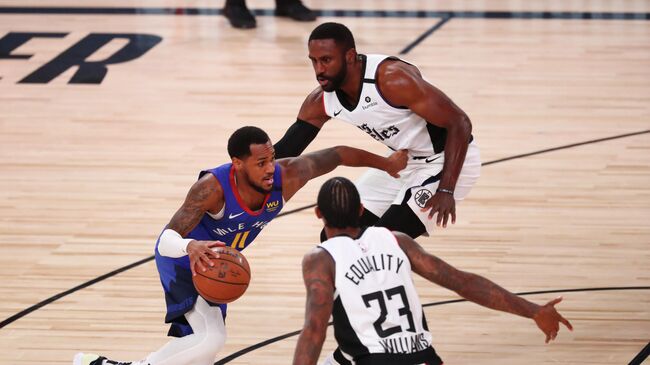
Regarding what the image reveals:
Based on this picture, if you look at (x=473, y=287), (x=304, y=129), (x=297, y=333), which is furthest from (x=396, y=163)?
(x=473, y=287)

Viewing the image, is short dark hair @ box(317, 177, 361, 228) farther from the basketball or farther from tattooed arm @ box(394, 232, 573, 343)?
the basketball

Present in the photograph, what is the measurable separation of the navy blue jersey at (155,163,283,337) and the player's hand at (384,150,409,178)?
66 centimetres

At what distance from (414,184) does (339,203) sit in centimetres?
189

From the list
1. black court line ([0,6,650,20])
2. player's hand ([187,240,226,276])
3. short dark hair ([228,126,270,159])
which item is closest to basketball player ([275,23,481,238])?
short dark hair ([228,126,270,159])

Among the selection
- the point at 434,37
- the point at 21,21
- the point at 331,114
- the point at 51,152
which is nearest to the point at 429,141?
the point at 331,114

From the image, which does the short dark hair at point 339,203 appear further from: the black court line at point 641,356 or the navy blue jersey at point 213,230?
the black court line at point 641,356

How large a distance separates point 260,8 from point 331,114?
10.2 meters

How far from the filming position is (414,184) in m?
6.02

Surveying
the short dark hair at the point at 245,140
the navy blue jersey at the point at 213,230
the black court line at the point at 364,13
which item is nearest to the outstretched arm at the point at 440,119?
the navy blue jersey at the point at 213,230

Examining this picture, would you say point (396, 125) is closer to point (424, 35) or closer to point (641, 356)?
point (641, 356)

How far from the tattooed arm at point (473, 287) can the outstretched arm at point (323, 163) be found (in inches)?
44.7

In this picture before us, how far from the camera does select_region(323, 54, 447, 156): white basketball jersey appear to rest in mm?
5863

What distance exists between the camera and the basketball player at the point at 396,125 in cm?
568

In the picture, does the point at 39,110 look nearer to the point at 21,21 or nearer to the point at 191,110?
the point at 191,110
